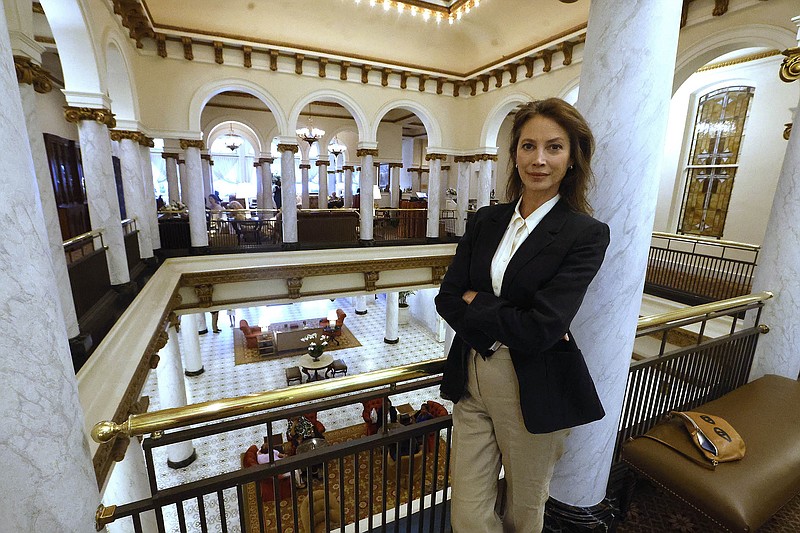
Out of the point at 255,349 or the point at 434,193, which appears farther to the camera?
the point at 255,349

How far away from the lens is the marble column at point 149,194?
790cm

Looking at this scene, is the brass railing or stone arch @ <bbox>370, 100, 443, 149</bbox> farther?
stone arch @ <bbox>370, 100, 443, 149</bbox>

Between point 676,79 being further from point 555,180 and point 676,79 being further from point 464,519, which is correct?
point 464,519

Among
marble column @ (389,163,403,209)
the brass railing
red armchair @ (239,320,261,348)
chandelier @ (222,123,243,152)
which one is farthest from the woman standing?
chandelier @ (222,123,243,152)

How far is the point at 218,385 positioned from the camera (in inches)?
435

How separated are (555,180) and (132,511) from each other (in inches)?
72.9

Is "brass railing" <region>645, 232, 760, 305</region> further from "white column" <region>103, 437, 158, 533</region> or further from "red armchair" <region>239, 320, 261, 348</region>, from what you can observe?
"red armchair" <region>239, 320, 261, 348</region>

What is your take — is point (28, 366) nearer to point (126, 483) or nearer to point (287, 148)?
point (126, 483)

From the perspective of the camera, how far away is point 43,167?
3.54 m

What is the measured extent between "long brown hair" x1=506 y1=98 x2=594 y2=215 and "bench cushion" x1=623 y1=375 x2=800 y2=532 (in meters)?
1.48

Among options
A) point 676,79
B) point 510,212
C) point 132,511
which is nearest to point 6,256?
point 132,511

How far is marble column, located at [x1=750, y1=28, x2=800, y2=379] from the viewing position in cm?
314

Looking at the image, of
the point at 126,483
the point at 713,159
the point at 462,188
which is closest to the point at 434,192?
the point at 462,188

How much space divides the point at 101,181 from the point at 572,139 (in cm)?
621
